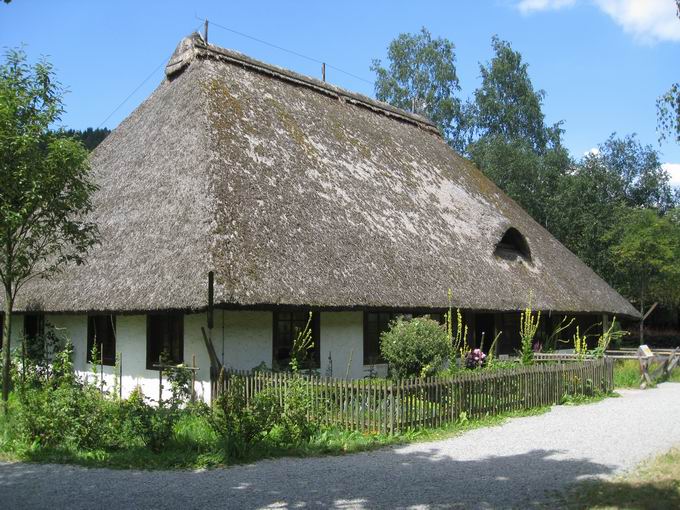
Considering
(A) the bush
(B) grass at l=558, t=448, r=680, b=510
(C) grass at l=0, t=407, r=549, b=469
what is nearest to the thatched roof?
(A) the bush

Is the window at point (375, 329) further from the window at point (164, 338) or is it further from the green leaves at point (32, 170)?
the green leaves at point (32, 170)

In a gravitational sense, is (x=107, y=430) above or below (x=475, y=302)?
below

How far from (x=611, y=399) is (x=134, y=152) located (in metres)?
13.2

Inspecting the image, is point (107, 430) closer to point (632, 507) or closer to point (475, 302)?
point (632, 507)

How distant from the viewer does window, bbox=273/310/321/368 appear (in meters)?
13.3

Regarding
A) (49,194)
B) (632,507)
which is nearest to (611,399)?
(632,507)

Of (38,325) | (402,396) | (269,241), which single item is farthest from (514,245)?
(38,325)

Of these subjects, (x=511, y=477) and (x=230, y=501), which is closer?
(x=230, y=501)

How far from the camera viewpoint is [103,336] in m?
15.2

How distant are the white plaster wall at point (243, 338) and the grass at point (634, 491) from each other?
278 inches

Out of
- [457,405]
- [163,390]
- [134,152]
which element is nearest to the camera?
[457,405]

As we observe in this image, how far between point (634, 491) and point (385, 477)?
2.69 metres

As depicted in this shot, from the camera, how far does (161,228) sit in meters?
13.3

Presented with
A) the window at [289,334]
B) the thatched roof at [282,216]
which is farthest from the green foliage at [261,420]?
the window at [289,334]
